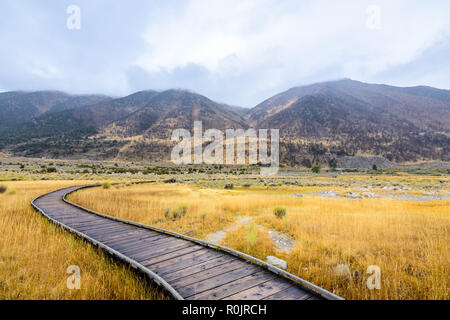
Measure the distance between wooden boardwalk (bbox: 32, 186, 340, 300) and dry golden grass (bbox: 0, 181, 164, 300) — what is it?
0.84 ft

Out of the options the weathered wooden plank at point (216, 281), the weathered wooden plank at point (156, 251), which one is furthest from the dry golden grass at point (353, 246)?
the weathered wooden plank at point (156, 251)

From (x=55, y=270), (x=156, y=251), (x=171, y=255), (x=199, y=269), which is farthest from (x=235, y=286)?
(x=55, y=270)

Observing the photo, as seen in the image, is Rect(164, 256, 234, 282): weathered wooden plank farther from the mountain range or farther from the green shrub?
the mountain range

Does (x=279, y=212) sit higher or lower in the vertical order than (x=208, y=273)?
lower

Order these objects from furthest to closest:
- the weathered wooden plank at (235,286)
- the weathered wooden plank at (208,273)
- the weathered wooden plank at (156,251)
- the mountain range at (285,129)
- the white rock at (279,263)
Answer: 1. the mountain range at (285,129)
2. the weathered wooden plank at (156,251)
3. the white rock at (279,263)
4. the weathered wooden plank at (208,273)
5. the weathered wooden plank at (235,286)

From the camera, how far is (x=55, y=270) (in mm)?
4246

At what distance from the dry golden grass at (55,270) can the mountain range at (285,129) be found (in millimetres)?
84791

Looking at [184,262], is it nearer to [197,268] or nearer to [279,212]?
[197,268]

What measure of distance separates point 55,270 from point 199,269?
2.85 meters

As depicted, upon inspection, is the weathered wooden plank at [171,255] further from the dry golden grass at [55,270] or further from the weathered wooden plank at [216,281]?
the weathered wooden plank at [216,281]

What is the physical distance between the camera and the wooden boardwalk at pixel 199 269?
3.32 meters

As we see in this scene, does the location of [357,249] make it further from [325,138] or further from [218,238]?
[325,138]
